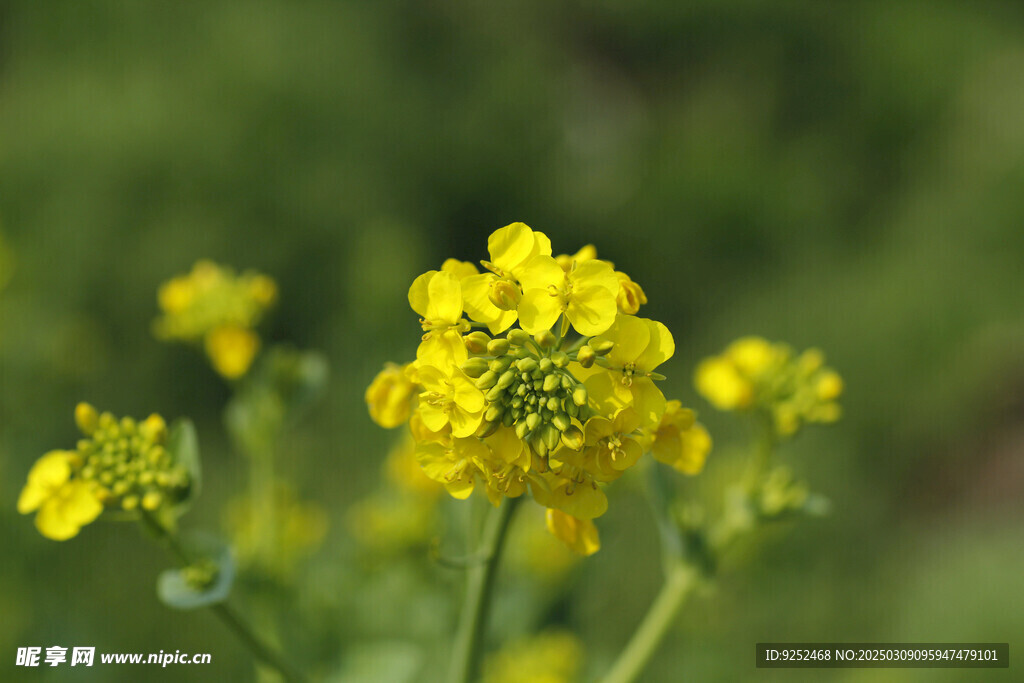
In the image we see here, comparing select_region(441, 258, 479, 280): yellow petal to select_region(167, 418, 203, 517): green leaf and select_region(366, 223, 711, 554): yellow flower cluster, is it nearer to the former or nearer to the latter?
select_region(366, 223, 711, 554): yellow flower cluster

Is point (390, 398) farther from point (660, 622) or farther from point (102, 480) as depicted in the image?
point (660, 622)

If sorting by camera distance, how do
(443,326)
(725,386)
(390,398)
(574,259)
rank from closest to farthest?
1. (443,326)
2. (574,259)
3. (390,398)
4. (725,386)

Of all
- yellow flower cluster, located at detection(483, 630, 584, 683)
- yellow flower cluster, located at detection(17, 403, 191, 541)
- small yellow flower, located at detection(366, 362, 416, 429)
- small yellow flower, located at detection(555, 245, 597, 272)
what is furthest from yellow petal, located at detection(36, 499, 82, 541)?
yellow flower cluster, located at detection(483, 630, 584, 683)

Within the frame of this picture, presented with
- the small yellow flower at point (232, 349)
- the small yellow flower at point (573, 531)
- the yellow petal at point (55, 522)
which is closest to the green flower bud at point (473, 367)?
the small yellow flower at point (573, 531)

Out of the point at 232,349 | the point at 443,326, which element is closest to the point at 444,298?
the point at 443,326

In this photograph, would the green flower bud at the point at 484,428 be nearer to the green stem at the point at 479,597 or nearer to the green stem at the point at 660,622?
the green stem at the point at 479,597

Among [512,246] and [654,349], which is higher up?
[512,246]

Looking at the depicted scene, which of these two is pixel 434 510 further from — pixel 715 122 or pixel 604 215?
pixel 715 122
